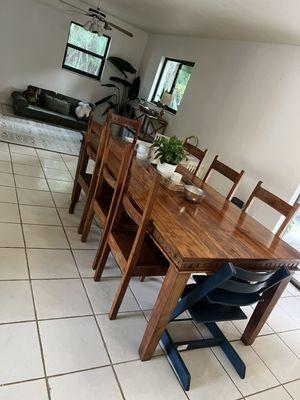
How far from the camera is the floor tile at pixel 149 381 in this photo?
4.86 feet

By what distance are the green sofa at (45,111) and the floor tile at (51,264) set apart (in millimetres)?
4150

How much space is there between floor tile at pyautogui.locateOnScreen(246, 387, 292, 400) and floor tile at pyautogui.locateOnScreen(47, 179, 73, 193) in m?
2.53

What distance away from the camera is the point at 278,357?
2012mm

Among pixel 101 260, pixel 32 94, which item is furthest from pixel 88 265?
pixel 32 94

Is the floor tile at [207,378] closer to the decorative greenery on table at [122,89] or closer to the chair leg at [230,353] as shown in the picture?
the chair leg at [230,353]

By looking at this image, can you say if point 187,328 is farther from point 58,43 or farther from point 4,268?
point 58,43

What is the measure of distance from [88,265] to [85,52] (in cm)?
575

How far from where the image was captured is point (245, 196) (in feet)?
11.9

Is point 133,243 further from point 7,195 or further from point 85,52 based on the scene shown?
point 85,52

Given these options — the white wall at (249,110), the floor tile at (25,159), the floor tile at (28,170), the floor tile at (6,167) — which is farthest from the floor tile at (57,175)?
the white wall at (249,110)

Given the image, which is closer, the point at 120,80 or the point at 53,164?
the point at 53,164

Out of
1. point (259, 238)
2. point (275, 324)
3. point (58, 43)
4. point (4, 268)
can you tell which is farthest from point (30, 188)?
point (58, 43)

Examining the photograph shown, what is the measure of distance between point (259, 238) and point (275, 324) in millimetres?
894

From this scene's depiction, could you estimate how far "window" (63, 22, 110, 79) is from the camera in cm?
629
